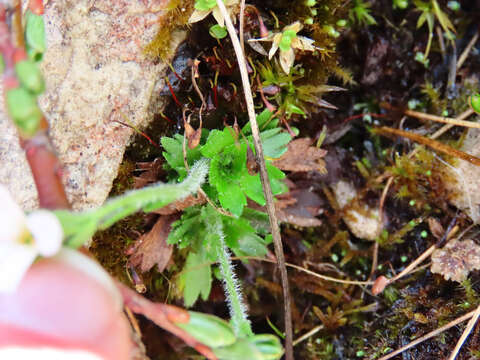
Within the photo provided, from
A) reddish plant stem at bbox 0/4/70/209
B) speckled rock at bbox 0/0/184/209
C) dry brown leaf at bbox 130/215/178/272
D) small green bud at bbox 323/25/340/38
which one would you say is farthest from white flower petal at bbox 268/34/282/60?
reddish plant stem at bbox 0/4/70/209

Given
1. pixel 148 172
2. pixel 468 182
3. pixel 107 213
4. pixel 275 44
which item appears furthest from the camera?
pixel 468 182

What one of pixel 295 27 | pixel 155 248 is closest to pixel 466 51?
pixel 295 27

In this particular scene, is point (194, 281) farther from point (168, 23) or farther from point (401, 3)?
point (401, 3)

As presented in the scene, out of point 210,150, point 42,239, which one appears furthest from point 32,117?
point 210,150

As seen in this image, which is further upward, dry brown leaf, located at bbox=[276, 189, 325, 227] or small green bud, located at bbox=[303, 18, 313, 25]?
small green bud, located at bbox=[303, 18, 313, 25]

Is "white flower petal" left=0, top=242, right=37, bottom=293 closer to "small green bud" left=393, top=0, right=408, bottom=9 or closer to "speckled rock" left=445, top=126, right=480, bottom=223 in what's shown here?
"speckled rock" left=445, top=126, right=480, bottom=223

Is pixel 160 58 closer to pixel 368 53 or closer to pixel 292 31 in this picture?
pixel 292 31
